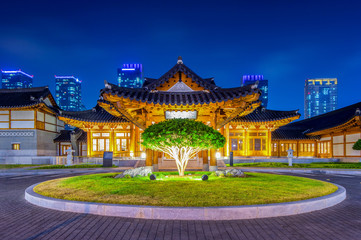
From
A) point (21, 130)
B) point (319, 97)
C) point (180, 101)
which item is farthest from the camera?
point (319, 97)

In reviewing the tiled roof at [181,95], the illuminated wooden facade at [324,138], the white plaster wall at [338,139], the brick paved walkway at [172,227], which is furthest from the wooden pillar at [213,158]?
the white plaster wall at [338,139]

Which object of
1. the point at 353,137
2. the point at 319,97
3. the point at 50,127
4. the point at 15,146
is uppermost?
the point at 319,97

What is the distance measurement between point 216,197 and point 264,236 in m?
2.22

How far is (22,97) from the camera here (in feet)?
104

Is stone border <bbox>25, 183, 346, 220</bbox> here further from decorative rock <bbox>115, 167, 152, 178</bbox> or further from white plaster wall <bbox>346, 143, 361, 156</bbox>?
white plaster wall <bbox>346, 143, 361, 156</bbox>

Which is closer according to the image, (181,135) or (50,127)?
(181,135)

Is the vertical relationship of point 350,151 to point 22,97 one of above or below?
below

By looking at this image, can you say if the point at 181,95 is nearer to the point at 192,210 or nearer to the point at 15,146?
the point at 192,210

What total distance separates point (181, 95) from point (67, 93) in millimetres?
195121

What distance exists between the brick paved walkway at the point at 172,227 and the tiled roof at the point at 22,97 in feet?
87.7

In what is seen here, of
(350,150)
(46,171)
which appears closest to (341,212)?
(46,171)

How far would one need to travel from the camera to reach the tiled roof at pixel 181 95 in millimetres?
11992

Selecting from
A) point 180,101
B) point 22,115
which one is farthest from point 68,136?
point 180,101

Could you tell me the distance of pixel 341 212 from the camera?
648 cm
